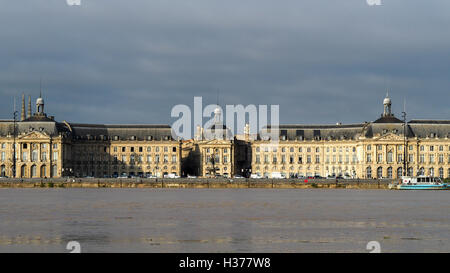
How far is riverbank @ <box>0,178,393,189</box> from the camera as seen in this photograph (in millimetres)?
126812

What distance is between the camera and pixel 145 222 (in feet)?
145

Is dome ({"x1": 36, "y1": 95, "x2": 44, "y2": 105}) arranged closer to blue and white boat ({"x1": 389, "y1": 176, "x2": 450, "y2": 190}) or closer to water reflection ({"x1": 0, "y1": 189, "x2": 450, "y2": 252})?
blue and white boat ({"x1": 389, "y1": 176, "x2": 450, "y2": 190})

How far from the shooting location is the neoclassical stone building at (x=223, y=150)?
172 metres

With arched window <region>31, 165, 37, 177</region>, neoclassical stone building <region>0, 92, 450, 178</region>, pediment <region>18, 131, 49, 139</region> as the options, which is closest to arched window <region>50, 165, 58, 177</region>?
neoclassical stone building <region>0, 92, 450, 178</region>

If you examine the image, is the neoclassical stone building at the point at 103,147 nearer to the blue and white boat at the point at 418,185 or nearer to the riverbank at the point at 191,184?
the riverbank at the point at 191,184

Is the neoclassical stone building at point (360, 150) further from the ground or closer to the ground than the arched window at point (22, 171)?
further from the ground

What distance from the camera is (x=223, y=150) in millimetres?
187250

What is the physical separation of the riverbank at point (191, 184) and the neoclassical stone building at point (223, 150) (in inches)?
1660

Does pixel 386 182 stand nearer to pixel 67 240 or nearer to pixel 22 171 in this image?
pixel 22 171

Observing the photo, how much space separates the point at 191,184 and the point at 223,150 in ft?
189

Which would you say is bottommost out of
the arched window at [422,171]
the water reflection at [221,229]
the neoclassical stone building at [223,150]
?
the water reflection at [221,229]

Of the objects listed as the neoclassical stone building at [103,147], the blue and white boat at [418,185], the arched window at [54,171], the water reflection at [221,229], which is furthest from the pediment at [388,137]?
the water reflection at [221,229]

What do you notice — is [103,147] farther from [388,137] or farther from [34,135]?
[388,137]

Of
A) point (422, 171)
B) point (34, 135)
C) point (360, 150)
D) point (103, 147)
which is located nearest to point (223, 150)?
point (103, 147)
